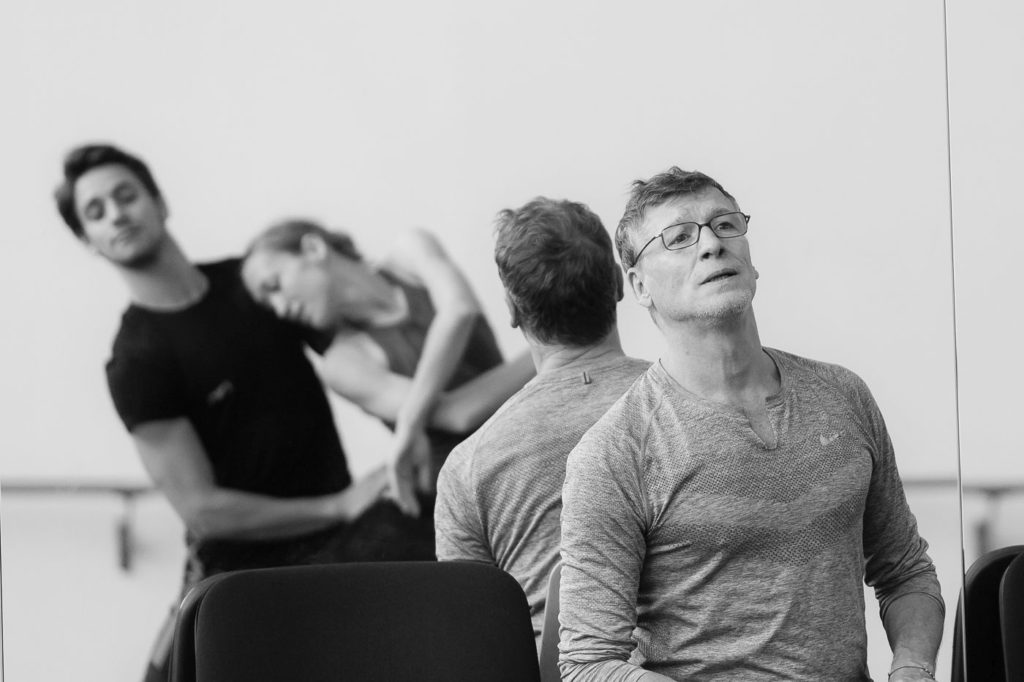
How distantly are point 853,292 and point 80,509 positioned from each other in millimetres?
1554

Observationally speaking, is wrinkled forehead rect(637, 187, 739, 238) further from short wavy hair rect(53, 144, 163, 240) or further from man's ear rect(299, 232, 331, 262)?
short wavy hair rect(53, 144, 163, 240)

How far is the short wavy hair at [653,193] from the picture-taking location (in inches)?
58.2

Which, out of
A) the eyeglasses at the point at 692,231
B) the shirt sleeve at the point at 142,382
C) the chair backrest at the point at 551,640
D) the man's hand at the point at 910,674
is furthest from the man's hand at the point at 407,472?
the man's hand at the point at 910,674

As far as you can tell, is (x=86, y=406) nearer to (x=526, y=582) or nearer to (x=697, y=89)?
(x=526, y=582)

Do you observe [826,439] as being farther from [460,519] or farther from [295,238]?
[295,238]

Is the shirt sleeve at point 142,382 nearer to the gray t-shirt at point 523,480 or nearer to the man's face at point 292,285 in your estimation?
the man's face at point 292,285

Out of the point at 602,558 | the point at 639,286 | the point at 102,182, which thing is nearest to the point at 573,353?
the point at 639,286

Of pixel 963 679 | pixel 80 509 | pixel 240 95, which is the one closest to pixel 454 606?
pixel 963 679

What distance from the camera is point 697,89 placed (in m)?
2.57

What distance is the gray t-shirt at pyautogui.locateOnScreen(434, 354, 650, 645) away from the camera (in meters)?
1.75

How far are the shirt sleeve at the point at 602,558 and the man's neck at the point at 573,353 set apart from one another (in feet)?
1.55

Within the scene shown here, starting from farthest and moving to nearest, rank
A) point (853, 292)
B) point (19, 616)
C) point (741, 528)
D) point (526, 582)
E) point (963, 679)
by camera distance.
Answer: point (853, 292), point (19, 616), point (526, 582), point (963, 679), point (741, 528)

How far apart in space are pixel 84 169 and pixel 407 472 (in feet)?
2.75

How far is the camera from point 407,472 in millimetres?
2443
